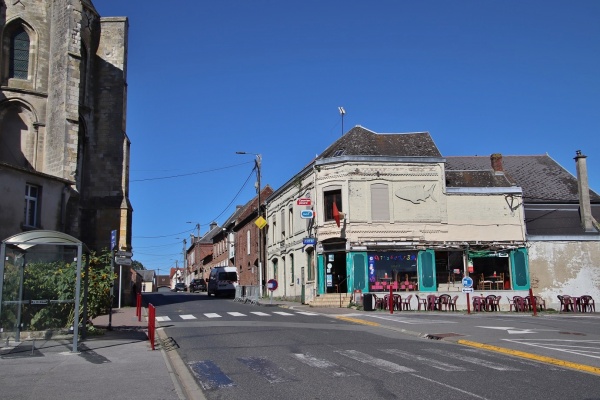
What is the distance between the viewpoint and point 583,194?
33656 millimetres

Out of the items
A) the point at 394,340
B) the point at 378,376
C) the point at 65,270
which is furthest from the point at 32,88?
the point at 378,376

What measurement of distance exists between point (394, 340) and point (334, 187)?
58.1ft

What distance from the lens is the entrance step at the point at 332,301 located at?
97.8 feet

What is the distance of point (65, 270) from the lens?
14258 mm

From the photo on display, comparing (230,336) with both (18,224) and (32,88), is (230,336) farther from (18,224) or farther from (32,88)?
(32,88)

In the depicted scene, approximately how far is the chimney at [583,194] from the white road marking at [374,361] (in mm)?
25864

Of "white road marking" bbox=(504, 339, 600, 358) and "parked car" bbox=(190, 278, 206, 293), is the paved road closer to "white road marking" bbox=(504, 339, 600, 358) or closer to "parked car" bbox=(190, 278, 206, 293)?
"white road marking" bbox=(504, 339, 600, 358)

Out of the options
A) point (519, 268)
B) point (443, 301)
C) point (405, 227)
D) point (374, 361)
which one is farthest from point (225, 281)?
point (374, 361)

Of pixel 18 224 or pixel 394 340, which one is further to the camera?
pixel 18 224

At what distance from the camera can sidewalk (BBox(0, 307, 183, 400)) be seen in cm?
799

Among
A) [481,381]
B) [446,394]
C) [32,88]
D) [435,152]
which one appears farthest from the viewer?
[435,152]

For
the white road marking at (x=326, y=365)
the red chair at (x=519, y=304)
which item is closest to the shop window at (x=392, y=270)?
the red chair at (x=519, y=304)

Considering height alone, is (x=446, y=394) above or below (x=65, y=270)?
below

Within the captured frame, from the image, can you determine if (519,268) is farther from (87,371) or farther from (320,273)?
(87,371)
